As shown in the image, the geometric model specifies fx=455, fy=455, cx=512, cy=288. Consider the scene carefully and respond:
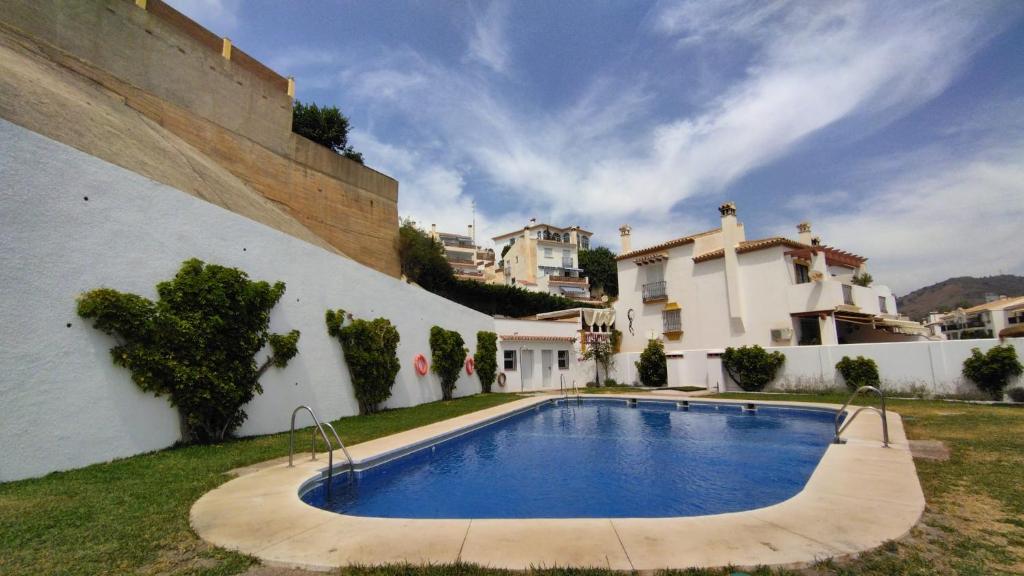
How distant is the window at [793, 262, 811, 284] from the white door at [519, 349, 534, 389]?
574 inches

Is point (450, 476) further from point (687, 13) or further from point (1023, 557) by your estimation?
point (687, 13)

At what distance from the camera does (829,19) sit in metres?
11.4

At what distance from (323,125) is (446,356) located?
67.3 feet

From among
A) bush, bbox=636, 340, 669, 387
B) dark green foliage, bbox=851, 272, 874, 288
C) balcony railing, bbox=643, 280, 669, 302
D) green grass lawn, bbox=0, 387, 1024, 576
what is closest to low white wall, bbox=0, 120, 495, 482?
green grass lawn, bbox=0, 387, 1024, 576

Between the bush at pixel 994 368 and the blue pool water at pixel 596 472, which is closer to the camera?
the blue pool water at pixel 596 472

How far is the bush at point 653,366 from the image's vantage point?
81.1ft

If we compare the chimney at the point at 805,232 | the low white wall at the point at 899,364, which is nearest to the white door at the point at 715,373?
the low white wall at the point at 899,364

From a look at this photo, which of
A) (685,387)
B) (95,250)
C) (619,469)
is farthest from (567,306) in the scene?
(95,250)

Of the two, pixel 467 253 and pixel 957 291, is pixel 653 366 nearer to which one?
pixel 467 253

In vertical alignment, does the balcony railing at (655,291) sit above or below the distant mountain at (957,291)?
below

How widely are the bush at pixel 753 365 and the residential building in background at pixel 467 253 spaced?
120 feet

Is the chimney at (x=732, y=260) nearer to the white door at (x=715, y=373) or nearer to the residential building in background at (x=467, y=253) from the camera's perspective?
the white door at (x=715, y=373)

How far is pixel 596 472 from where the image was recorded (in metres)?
8.54

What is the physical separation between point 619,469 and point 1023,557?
561cm
